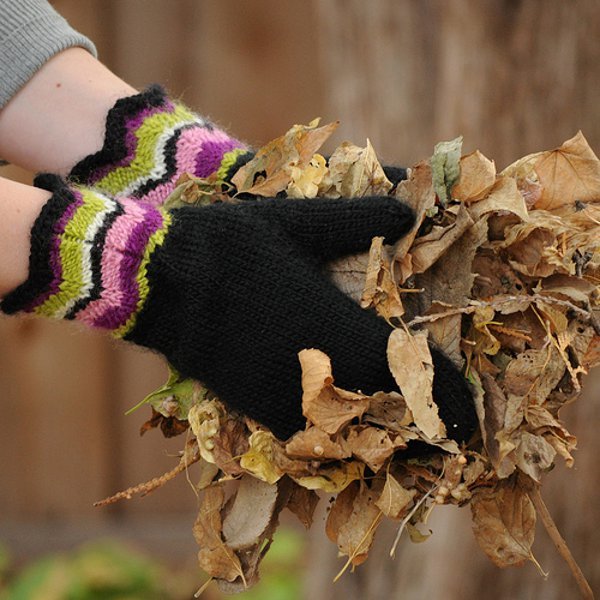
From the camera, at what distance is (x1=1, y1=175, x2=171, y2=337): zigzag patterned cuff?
1276mm

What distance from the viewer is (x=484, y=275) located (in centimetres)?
126

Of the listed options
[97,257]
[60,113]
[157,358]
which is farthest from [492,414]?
[157,358]

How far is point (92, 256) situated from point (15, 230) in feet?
0.34

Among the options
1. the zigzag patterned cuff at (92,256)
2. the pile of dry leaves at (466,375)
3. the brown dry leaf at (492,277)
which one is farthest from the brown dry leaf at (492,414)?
the zigzag patterned cuff at (92,256)

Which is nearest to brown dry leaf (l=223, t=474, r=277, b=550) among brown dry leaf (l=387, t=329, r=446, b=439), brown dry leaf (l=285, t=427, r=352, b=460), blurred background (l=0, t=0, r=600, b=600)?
brown dry leaf (l=285, t=427, r=352, b=460)

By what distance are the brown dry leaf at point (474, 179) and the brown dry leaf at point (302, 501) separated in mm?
421

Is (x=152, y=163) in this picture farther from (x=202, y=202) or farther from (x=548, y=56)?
(x=548, y=56)

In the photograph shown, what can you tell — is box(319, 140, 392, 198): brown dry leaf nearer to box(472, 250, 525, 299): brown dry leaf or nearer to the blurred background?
box(472, 250, 525, 299): brown dry leaf

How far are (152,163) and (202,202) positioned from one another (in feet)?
0.44

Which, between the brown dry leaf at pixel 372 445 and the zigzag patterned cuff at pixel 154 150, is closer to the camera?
the brown dry leaf at pixel 372 445

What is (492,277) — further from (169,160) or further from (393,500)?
(169,160)

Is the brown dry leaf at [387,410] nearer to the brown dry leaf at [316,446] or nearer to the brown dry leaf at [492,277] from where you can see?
the brown dry leaf at [316,446]

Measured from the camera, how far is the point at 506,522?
1.28 metres

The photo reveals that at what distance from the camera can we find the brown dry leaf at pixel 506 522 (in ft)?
4.15
